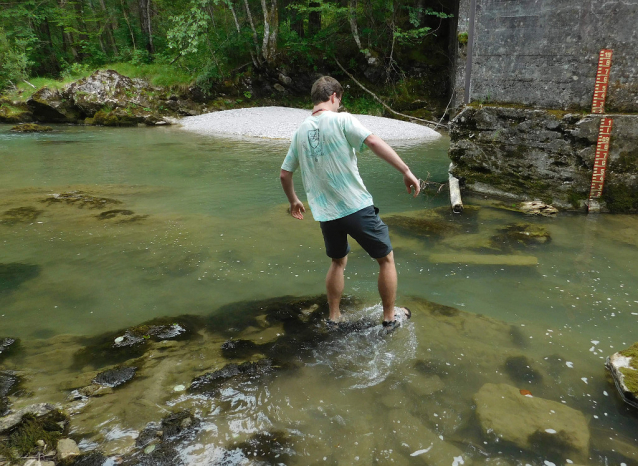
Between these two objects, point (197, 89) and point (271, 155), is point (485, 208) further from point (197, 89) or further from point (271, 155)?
point (197, 89)

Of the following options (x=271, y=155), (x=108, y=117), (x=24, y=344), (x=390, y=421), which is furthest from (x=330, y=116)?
(x=108, y=117)

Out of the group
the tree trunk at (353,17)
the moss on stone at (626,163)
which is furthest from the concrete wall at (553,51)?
the tree trunk at (353,17)

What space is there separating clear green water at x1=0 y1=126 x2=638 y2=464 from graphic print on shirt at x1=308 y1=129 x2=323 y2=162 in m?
1.45

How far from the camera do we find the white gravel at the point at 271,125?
15461mm

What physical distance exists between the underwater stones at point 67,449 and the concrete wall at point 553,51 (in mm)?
7182

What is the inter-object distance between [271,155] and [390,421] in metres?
10.4

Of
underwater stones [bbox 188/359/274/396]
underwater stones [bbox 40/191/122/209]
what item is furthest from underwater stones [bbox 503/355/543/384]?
underwater stones [bbox 40/191/122/209]

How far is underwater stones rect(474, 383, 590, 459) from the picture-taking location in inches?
97.1

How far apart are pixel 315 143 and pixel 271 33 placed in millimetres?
19977

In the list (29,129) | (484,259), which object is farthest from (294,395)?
(29,129)

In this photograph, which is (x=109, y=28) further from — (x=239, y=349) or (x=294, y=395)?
(x=294, y=395)

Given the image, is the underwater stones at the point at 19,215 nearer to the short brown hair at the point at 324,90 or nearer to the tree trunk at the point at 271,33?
the short brown hair at the point at 324,90

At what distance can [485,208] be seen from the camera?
703 centimetres

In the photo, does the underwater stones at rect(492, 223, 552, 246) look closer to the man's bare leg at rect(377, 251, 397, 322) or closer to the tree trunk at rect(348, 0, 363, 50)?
the man's bare leg at rect(377, 251, 397, 322)
